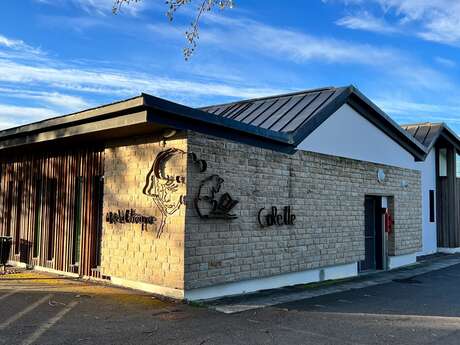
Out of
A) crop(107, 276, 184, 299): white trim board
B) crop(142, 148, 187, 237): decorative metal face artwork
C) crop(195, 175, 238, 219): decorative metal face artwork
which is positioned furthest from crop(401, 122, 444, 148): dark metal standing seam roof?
crop(107, 276, 184, 299): white trim board

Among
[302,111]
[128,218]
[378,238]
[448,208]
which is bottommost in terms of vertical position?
[378,238]

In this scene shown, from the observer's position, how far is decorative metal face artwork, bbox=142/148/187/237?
29.5 ft

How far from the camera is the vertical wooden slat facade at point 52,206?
1112cm

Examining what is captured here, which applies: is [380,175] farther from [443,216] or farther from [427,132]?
[443,216]

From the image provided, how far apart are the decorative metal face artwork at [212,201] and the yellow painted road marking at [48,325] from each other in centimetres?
283

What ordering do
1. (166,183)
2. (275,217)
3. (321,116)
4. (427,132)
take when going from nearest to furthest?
(166,183) < (275,217) < (321,116) < (427,132)

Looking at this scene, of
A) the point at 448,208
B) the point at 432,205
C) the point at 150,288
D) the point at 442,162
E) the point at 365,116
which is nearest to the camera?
the point at 150,288

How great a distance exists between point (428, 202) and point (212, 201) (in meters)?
15.0

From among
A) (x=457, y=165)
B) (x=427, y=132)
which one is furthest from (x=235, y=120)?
(x=457, y=165)

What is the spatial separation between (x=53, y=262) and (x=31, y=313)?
4.51 m

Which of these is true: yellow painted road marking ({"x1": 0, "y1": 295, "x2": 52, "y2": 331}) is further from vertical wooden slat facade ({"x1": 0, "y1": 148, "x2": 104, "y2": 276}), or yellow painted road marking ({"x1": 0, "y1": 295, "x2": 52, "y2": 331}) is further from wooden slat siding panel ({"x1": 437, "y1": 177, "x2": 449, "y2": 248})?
wooden slat siding panel ({"x1": 437, "y1": 177, "x2": 449, "y2": 248})

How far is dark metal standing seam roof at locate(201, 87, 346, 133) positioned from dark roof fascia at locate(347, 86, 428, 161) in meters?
0.88

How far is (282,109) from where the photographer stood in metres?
13.5

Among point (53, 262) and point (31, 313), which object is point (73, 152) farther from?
point (31, 313)
